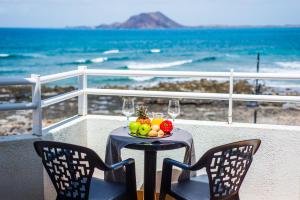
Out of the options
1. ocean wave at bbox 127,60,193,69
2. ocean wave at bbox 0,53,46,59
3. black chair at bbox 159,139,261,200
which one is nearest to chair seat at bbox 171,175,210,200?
black chair at bbox 159,139,261,200

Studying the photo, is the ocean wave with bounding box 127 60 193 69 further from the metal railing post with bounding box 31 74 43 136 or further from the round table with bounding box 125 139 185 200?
the round table with bounding box 125 139 185 200

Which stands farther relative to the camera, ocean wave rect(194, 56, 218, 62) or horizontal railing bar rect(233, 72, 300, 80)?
ocean wave rect(194, 56, 218, 62)

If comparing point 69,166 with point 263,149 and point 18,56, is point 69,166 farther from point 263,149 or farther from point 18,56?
point 18,56

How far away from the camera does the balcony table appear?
3.38 meters

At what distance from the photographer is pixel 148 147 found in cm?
336


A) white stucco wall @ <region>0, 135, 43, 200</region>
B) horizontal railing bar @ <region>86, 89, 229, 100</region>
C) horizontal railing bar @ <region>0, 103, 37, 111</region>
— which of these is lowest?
white stucco wall @ <region>0, 135, 43, 200</region>

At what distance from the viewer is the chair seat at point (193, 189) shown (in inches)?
129

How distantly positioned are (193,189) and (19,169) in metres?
1.45

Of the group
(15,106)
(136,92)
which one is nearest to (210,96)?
(136,92)

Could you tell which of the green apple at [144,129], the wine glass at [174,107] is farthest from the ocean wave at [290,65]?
the green apple at [144,129]

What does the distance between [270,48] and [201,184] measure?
4848 centimetres

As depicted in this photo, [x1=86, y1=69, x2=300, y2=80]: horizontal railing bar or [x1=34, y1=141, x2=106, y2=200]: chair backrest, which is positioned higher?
[x1=86, y1=69, x2=300, y2=80]: horizontal railing bar

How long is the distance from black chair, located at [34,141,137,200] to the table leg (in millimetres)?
297

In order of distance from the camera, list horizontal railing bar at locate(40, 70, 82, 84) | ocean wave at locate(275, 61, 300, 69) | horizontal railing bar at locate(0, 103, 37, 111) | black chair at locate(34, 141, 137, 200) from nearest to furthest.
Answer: black chair at locate(34, 141, 137, 200)
horizontal railing bar at locate(0, 103, 37, 111)
horizontal railing bar at locate(40, 70, 82, 84)
ocean wave at locate(275, 61, 300, 69)
